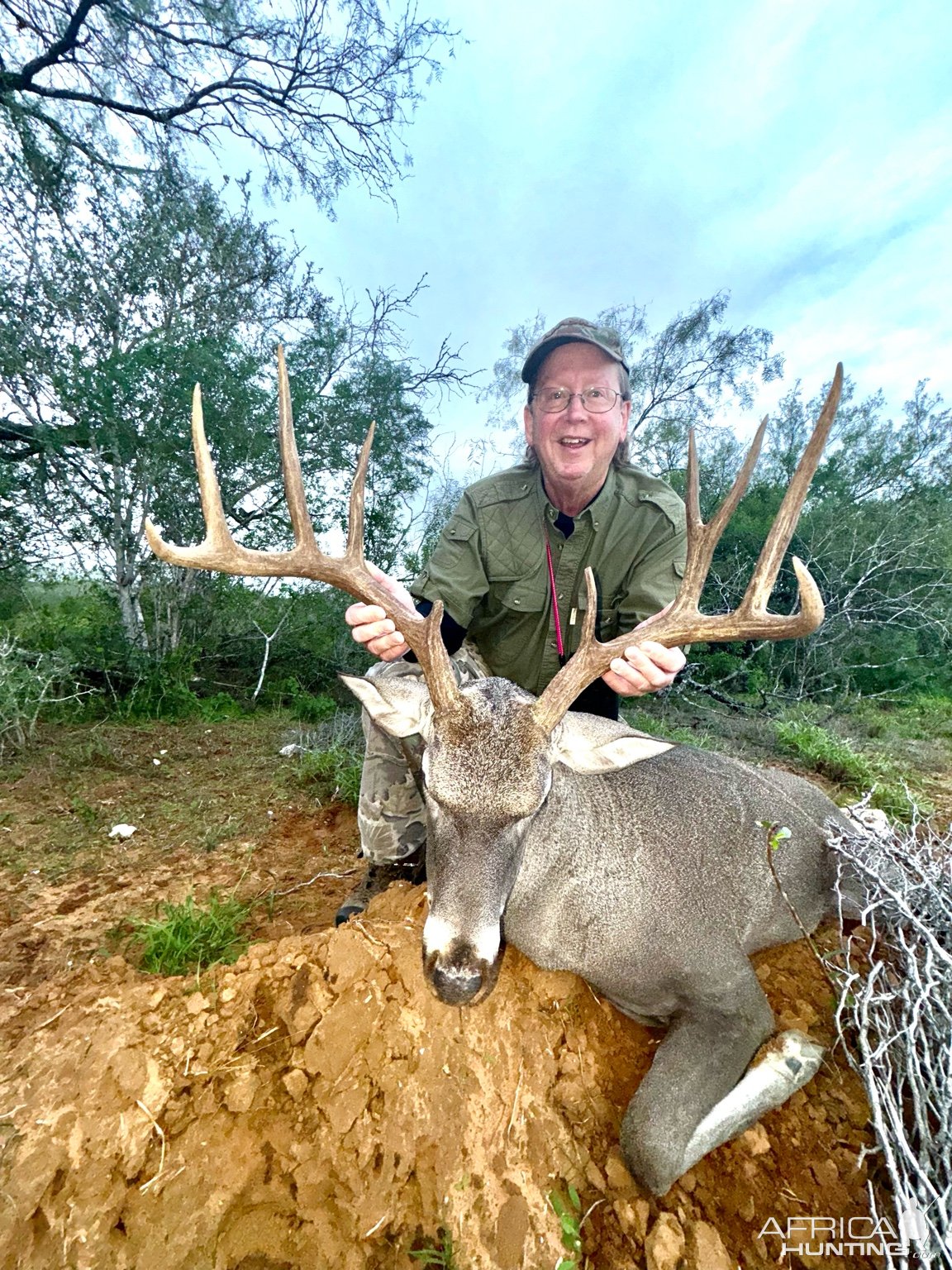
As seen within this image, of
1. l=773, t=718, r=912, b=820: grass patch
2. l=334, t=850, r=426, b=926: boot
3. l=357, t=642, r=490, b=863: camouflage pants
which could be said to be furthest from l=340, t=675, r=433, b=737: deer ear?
l=773, t=718, r=912, b=820: grass patch

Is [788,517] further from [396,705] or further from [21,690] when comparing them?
[21,690]

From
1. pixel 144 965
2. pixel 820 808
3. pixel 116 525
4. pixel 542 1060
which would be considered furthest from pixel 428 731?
pixel 116 525

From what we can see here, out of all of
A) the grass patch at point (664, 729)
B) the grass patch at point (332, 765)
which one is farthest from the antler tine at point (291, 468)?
the grass patch at point (664, 729)

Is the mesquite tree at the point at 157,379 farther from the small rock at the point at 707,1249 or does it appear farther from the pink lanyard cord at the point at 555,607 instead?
the small rock at the point at 707,1249

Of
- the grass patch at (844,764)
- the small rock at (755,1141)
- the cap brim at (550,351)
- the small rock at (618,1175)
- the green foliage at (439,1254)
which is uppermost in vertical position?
the cap brim at (550,351)

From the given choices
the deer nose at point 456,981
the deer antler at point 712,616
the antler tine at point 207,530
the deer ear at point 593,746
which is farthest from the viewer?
the deer ear at point 593,746

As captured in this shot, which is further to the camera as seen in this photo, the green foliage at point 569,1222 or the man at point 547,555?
the man at point 547,555

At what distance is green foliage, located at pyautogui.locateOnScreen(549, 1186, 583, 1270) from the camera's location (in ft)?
5.55

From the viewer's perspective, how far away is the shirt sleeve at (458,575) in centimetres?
385

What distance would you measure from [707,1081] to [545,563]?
9.35 feet

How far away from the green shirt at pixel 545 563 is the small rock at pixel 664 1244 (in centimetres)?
273

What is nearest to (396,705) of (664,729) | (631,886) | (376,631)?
(376,631)

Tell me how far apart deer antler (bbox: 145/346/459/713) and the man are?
915 mm

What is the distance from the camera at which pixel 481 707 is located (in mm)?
2240
